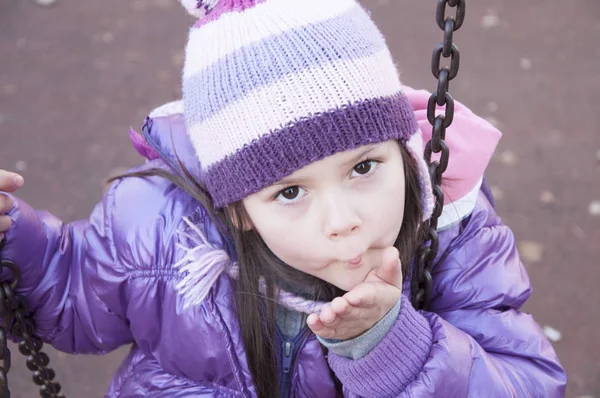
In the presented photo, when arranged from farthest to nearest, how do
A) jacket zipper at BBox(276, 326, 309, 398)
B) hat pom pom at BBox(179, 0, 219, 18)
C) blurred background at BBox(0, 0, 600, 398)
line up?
blurred background at BBox(0, 0, 600, 398), jacket zipper at BBox(276, 326, 309, 398), hat pom pom at BBox(179, 0, 219, 18)

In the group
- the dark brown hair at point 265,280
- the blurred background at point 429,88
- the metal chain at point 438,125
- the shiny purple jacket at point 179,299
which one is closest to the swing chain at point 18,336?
the shiny purple jacket at point 179,299

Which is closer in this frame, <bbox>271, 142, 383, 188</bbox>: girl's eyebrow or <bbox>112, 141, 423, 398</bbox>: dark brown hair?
<bbox>271, 142, 383, 188</bbox>: girl's eyebrow

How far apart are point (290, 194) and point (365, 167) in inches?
4.9

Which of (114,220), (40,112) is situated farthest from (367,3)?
(114,220)

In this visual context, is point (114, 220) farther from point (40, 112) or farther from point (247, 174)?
point (40, 112)

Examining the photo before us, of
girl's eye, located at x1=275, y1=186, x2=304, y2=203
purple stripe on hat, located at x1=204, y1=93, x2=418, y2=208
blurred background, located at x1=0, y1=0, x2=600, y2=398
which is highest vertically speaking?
purple stripe on hat, located at x1=204, y1=93, x2=418, y2=208

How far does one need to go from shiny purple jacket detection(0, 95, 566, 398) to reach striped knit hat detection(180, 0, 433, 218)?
264 millimetres

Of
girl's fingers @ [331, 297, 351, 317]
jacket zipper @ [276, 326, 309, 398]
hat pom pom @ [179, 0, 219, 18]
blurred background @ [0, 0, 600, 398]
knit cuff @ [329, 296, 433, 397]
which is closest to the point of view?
girl's fingers @ [331, 297, 351, 317]

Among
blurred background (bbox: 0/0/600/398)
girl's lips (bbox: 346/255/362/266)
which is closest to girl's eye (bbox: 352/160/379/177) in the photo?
girl's lips (bbox: 346/255/362/266)

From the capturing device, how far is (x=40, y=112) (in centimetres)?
295

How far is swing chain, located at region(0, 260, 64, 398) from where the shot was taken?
1130 millimetres

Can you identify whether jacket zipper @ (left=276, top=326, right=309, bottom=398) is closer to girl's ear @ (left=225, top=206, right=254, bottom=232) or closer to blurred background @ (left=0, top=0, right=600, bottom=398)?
girl's ear @ (left=225, top=206, right=254, bottom=232)

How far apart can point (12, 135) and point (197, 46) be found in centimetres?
200

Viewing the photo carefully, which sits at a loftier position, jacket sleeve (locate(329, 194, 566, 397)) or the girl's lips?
the girl's lips
